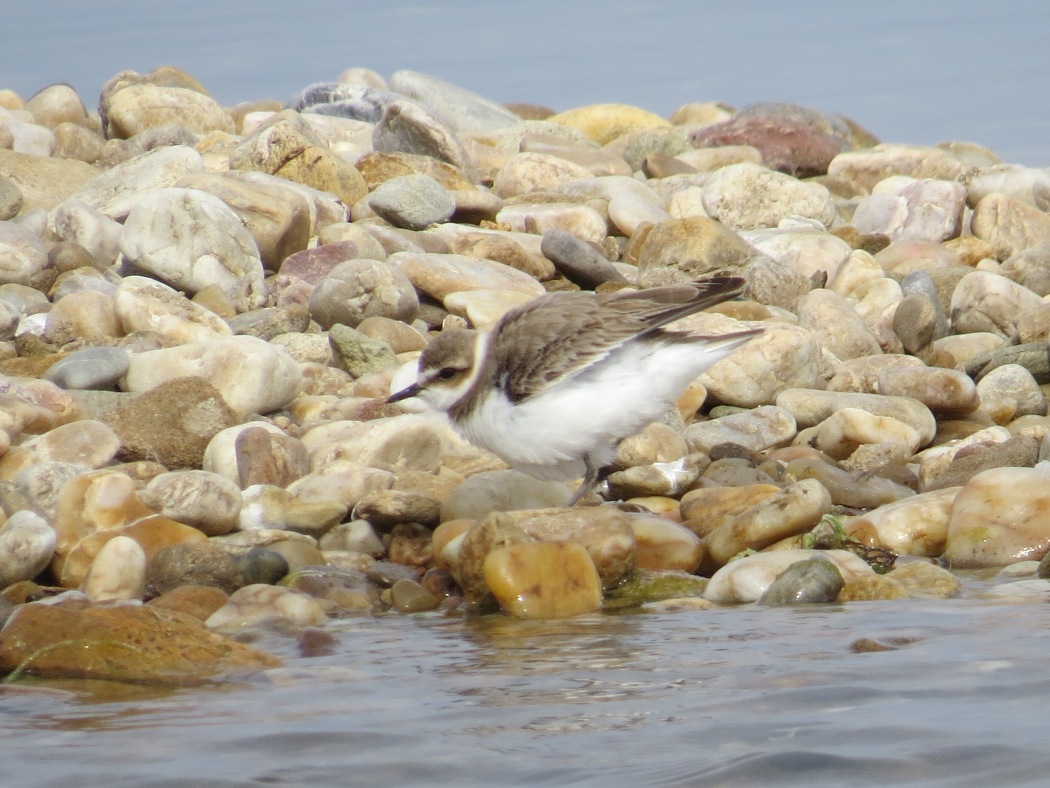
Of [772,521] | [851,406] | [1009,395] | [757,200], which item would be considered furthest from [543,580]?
[757,200]

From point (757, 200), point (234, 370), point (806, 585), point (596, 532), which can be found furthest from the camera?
point (757, 200)

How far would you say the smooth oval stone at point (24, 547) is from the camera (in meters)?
7.12

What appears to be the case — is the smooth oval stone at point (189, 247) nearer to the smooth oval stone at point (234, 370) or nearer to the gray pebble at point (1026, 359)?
the smooth oval stone at point (234, 370)

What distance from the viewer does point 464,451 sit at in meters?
9.51

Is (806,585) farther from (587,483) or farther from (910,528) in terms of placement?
(587,483)

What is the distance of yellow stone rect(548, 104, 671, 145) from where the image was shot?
2686cm

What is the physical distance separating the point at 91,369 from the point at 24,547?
9.55 ft

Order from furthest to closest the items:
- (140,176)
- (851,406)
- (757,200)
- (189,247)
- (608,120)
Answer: (608,120) < (757,200) < (140,176) < (189,247) < (851,406)

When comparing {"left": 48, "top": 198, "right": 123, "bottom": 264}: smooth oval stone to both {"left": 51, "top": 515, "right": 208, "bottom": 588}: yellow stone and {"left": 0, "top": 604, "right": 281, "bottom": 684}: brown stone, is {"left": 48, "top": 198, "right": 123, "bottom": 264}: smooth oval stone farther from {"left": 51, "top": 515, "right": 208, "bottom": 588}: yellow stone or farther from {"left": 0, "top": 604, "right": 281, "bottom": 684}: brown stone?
{"left": 0, "top": 604, "right": 281, "bottom": 684}: brown stone

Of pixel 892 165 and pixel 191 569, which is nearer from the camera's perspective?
pixel 191 569

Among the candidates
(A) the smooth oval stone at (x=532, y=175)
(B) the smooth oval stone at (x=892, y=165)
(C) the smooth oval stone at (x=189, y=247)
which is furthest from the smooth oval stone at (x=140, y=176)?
(B) the smooth oval stone at (x=892, y=165)

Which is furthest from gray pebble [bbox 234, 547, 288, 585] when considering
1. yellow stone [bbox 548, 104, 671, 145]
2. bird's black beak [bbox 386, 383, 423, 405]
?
yellow stone [bbox 548, 104, 671, 145]

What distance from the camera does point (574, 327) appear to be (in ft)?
26.1

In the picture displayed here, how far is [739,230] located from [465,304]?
5987mm
